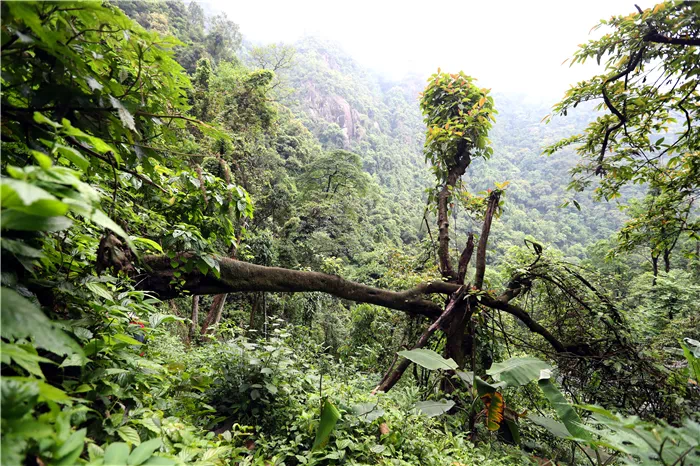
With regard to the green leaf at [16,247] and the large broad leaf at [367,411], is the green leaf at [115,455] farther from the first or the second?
the large broad leaf at [367,411]

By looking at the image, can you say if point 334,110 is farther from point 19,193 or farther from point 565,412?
point 19,193

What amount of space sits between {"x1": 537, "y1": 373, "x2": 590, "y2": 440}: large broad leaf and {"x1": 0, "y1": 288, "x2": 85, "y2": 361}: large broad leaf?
2.39m

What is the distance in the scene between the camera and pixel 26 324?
67 centimetres

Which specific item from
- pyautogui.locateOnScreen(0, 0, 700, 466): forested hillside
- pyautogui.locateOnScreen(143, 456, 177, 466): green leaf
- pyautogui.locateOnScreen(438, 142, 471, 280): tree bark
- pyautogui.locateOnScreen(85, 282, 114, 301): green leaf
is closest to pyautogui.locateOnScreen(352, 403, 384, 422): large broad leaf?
pyautogui.locateOnScreen(0, 0, 700, 466): forested hillside

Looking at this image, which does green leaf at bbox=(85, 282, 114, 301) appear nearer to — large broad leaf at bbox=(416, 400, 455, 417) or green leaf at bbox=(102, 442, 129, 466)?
green leaf at bbox=(102, 442, 129, 466)

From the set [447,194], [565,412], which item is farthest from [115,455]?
[447,194]

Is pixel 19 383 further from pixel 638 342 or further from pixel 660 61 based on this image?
pixel 638 342

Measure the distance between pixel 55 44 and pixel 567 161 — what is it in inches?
2538

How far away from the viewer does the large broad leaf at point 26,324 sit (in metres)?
0.65

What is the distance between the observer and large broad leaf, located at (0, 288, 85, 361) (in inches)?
25.8

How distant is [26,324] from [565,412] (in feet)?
9.15

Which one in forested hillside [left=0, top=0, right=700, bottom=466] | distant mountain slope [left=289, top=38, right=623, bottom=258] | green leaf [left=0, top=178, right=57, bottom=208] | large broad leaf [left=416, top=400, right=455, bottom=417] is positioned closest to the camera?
green leaf [left=0, top=178, right=57, bottom=208]

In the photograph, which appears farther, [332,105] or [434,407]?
[332,105]

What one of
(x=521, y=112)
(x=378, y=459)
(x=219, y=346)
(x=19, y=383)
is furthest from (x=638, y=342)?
(x=521, y=112)
